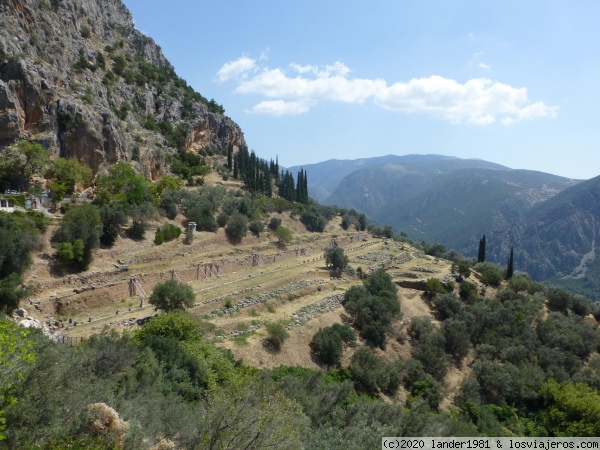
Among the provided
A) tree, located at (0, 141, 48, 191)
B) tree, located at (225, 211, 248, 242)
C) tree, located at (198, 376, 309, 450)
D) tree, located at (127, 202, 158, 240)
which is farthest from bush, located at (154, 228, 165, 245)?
tree, located at (198, 376, 309, 450)

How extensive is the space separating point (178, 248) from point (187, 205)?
803 centimetres

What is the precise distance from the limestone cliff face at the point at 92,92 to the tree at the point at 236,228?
43.5 ft

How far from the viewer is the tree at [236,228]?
131 feet

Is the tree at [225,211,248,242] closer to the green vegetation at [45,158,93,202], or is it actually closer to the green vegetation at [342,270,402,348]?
the green vegetation at [45,158,93,202]

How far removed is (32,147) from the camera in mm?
31656

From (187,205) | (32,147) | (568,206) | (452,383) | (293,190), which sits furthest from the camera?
(568,206)

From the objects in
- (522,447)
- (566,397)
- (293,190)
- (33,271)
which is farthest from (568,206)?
(33,271)

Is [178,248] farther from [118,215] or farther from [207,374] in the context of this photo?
[207,374]

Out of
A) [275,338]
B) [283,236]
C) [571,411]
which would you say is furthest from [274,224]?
[571,411]

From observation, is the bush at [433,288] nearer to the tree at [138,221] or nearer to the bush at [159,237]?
the bush at [159,237]

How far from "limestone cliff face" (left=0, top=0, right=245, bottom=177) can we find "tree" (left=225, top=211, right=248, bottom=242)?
522 inches

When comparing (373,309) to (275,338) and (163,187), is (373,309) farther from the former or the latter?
(163,187)

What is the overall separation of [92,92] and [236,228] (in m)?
22.5

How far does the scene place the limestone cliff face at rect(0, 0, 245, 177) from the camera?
34.8 meters
